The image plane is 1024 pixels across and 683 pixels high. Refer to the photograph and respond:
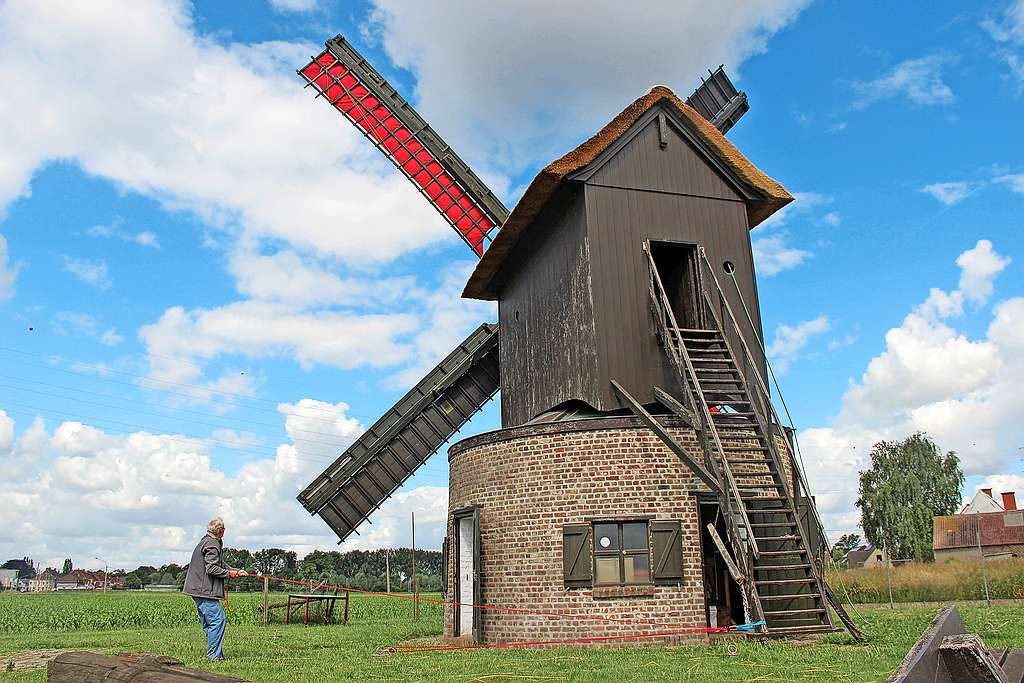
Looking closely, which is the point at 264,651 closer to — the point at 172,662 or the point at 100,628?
the point at 172,662

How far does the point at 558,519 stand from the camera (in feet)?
39.4

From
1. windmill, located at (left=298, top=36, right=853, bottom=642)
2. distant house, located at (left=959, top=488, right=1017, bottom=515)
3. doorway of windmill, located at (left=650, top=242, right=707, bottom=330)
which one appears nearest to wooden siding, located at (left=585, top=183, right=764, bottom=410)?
windmill, located at (left=298, top=36, right=853, bottom=642)

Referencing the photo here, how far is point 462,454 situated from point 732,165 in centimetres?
716

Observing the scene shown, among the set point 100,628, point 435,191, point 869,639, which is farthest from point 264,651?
point 100,628

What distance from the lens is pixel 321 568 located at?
251ft

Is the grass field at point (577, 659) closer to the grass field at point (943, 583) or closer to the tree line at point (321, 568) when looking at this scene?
the grass field at point (943, 583)

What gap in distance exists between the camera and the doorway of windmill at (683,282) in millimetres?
14273

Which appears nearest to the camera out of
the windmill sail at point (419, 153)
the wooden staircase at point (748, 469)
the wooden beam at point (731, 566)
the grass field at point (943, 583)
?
the wooden staircase at point (748, 469)

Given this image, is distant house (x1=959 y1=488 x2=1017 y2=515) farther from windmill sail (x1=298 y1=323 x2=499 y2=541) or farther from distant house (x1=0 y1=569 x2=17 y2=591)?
distant house (x1=0 y1=569 x2=17 y2=591)

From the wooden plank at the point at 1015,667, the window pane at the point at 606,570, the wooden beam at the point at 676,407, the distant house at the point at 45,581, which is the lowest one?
the distant house at the point at 45,581

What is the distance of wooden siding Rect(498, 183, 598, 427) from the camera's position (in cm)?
1369

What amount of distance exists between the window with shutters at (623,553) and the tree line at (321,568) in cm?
5228

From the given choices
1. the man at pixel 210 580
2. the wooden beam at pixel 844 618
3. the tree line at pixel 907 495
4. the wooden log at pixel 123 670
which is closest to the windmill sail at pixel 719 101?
the wooden beam at pixel 844 618

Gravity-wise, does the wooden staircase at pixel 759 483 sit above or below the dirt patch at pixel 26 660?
above
